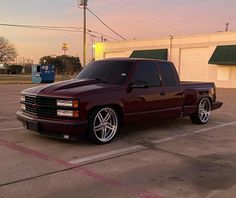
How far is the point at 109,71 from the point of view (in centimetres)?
888

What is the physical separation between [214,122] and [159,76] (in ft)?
10.1

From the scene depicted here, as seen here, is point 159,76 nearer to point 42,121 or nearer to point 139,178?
point 42,121

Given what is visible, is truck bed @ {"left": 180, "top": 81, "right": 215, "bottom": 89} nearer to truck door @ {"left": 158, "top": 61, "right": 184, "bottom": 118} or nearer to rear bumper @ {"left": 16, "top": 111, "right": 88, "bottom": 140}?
truck door @ {"left": 158, "top": 61, "right": 184, "bottom": 118}

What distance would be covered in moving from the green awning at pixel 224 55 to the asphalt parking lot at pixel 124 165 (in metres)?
30.8

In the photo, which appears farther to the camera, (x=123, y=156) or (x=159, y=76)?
(x=159, y=76)

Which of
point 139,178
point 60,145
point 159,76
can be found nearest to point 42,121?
point 60,145

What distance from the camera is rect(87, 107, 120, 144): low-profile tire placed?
7.68 m

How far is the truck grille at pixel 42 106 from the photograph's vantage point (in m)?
7.56

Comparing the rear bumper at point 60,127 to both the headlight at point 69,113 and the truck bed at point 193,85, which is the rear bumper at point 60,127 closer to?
the headlight at point 69,113

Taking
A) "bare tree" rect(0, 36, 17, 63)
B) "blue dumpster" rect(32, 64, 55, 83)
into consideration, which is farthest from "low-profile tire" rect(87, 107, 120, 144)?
"bare tree" rect(0, 36, 17, 63)

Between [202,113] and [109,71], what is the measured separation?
365cm

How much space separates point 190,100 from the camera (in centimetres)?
1048

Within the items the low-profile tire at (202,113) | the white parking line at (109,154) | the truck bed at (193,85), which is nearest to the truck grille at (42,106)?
the white parking line at (109,154)

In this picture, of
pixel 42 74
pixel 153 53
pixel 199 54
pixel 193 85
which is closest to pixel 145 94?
pixel 193 85
